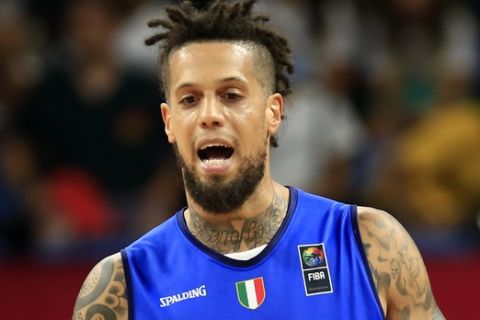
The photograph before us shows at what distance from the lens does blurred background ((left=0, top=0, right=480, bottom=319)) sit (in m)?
7.42

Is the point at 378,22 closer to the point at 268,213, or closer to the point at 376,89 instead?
the point at 376,89

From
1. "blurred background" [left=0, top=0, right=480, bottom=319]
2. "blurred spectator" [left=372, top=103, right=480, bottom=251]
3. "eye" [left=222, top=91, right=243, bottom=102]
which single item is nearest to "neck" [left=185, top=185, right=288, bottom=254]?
"eye" [left=222, top=91, right=243, bottom=102]

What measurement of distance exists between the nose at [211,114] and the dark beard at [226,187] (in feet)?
0.65

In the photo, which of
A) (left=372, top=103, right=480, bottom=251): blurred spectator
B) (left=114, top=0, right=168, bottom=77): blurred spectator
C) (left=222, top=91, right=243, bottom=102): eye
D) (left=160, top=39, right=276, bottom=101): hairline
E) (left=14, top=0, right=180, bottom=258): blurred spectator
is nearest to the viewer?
(left=222, top=91, right=243, bottom=102): eye

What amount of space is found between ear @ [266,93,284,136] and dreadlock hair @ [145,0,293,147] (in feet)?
0.12

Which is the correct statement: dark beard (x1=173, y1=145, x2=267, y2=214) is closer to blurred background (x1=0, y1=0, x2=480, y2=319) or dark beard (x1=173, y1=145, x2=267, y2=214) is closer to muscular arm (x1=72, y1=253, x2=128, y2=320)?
muscular arm (x1=72, y1=253, x2=128, y2=320)

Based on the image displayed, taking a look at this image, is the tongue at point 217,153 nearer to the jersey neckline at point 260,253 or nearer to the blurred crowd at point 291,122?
the jersey neckline at point 260,253

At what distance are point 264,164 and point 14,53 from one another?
4.96 metres

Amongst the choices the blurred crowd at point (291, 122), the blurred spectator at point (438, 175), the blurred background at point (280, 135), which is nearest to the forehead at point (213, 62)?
the blurred crowd at point (291, 122)

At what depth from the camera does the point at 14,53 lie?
9.12m

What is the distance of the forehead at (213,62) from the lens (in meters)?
4.51

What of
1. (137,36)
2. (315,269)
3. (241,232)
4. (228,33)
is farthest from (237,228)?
(137,36)

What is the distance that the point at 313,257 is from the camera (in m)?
4.53

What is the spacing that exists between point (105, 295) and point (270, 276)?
644 millimetres
